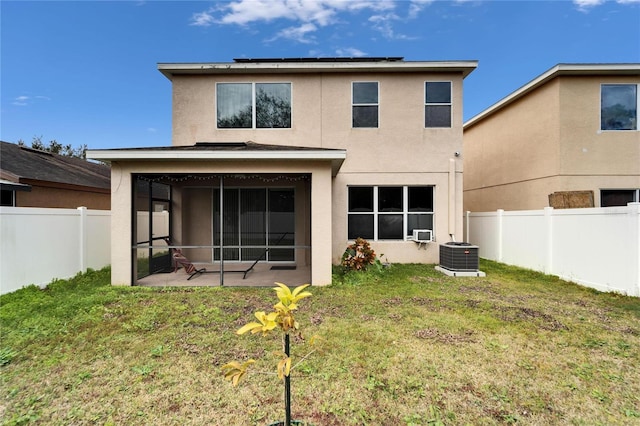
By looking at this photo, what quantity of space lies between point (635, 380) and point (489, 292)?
3.17m

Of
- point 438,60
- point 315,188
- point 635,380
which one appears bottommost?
point 635,380

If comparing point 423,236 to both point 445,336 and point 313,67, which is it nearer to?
point 445,336

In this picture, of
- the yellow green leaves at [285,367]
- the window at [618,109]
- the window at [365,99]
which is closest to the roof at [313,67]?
the window at [365,99]

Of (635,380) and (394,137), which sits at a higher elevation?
(394,137)

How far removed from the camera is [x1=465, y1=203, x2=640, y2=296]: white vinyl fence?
552 centimetres

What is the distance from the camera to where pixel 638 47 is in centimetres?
834

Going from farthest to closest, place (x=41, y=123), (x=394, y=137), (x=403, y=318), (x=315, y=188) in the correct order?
1. (x=41, y=123)
2. (x=394, y=137)
3. (x=315, y=188)
4. (x=403, y=318)

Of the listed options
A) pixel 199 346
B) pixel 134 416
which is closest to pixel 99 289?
pixel 199 346

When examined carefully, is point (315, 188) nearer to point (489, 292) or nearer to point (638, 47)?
point (489, 292)

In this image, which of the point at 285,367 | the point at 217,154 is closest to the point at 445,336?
the point at 285,367

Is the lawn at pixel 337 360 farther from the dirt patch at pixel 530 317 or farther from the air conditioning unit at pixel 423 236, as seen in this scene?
the air conditioning unit at pixel 423 236

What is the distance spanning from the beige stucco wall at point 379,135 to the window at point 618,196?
4633mm

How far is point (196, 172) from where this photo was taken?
639 cm

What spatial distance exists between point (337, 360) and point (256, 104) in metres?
8.13
